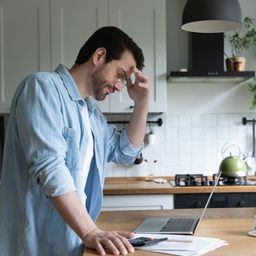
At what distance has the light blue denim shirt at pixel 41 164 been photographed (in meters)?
1.29

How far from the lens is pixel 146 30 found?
366cm

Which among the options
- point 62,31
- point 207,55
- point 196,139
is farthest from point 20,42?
point 196,139

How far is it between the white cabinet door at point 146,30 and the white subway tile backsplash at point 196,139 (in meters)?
0.44

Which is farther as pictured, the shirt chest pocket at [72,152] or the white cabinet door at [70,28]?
the white cabinet door at [70,28]

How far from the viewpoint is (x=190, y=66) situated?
3.85 metres

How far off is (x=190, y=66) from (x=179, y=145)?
0.67 meters

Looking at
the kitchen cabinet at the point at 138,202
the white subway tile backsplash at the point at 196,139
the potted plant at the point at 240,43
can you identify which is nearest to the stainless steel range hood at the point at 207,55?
the potted plant at the point at 240,43

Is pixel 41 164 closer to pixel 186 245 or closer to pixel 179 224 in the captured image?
pixel 186 245

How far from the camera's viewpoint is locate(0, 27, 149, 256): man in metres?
1.27

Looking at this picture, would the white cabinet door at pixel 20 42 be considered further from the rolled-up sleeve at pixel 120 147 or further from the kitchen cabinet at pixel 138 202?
the rolled-up sleeve at pixel 120 147

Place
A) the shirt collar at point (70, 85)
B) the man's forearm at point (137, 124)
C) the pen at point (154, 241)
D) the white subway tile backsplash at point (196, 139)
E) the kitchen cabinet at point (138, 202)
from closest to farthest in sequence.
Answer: the pen at point (154, 241) < the shirt collar at point (70, 85) < the man's forearm at point (137, 124) < the kitchen cabinet at point (138, 202) < the white subway tile backsplash at point (196, 139)

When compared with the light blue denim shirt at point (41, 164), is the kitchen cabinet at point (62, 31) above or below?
above

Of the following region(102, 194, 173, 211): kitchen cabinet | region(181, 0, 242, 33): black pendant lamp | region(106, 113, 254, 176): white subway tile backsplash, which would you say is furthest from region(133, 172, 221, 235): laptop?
region(106, 113, 254, 176): white subway tile backsplash

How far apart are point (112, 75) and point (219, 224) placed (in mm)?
646
